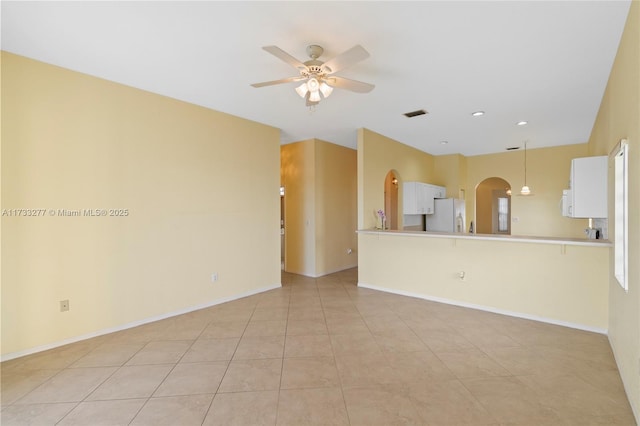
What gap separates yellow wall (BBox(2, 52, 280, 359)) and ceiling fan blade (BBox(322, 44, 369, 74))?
7.96ft

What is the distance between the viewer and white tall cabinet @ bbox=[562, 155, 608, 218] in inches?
127

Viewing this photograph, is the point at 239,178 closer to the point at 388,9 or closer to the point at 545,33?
the point at 388,9

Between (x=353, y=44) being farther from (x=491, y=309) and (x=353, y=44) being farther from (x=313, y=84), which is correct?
(x=491, y=309)

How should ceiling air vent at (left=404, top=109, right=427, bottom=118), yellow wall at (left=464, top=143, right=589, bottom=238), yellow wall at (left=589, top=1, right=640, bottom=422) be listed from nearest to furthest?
yellow wall at (left=589, top=1, right=640, bottom=422) < ceiling air vent at (left=404, top=109, right=427, bottom=118) < yellow wall at (left=464, top=143, right=589, bottom=238)

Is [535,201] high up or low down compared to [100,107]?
down

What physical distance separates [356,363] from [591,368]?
1.98 metres

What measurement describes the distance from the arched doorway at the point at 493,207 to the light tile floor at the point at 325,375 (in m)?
9.02

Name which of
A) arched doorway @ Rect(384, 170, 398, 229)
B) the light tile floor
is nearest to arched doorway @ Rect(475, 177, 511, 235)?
arched doorway @ Rect(384, 170, 398, 229)

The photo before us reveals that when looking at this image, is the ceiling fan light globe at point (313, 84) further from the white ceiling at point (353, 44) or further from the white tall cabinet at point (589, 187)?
the white tall cabinet at point (589, 187)

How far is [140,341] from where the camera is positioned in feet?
10.2

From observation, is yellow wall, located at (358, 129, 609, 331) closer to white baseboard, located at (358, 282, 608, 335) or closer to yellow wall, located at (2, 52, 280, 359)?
white baseboard, located at (358, 282, 608, 335)

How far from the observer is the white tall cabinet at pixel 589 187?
10.6 ft

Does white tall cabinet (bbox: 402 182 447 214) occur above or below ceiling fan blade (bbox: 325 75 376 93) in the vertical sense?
below

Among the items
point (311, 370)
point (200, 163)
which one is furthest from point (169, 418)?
point (200, 163)
